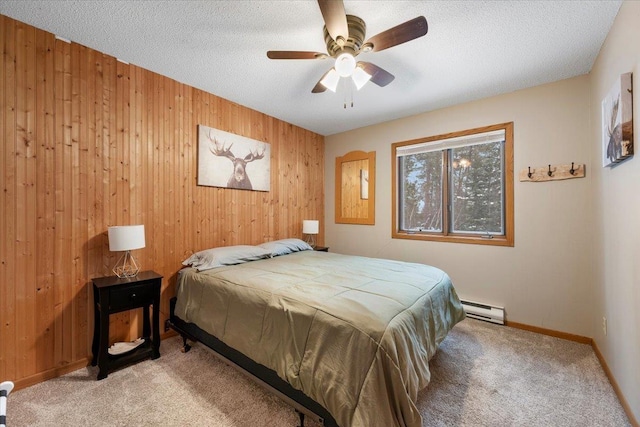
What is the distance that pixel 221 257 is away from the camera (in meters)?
2.70

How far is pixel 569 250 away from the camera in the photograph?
2676mm

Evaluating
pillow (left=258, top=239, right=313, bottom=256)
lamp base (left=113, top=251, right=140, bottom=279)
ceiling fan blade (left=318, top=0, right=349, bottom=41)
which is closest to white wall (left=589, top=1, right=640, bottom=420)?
ceiling fan blade (left=318, top=0, right=349, bottom=41)

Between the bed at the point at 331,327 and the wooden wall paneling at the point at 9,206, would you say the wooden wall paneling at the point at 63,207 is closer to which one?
the wooden wall paneling at the point at 9,206

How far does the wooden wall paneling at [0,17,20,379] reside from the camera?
6.15 ft

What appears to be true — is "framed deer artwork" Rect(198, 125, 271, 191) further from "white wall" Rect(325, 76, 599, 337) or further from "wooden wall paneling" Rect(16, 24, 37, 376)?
"white wall" Rect(325, 76, 599, 337)

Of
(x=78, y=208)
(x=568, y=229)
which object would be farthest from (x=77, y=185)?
(x=568, y=229)

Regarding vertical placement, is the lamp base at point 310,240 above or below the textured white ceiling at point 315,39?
below

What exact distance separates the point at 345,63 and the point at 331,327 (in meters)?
1.74

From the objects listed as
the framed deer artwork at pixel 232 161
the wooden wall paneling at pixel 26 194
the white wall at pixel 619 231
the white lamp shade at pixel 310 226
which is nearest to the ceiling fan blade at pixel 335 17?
the white wall at pixel 619 231

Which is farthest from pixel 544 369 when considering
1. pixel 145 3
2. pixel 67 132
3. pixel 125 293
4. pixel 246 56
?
pixel 67 132

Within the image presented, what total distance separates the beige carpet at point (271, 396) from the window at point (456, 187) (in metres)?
1.38

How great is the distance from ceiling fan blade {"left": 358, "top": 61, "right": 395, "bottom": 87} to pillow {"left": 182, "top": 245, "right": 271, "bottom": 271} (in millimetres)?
2145

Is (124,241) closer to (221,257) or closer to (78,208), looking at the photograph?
(78,208)

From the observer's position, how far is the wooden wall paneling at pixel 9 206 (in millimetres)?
1873
